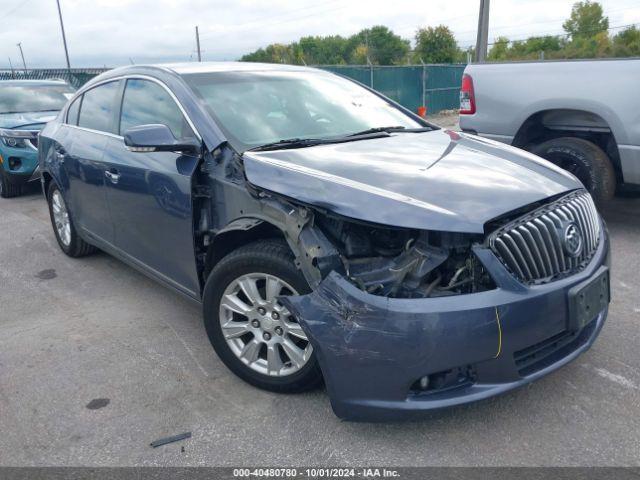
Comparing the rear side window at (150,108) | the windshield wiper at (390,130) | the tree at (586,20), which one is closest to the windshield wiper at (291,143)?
the windshield wiper at (390,130)

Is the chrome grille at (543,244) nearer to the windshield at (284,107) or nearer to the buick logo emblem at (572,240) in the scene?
the buick logo emblem at (572,240)

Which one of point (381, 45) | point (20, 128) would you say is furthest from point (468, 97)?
point (381, 45)

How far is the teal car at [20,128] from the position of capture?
331 inches

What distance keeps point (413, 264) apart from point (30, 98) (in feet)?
29.7

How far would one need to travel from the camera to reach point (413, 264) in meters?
2.48

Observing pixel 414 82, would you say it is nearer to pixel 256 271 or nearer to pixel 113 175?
pixel 113 175

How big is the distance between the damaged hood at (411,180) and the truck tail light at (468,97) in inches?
114

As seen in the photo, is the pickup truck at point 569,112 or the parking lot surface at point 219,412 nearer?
the parking lot surface at point 219,412

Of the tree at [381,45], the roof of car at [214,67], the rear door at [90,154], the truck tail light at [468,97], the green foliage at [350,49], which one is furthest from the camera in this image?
the tree at [381,45]

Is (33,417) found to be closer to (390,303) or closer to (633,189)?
(390,303)

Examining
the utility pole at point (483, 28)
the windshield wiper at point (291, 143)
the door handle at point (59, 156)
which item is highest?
the utility pole at point (483, 28)

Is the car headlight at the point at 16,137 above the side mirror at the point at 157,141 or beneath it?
beneath

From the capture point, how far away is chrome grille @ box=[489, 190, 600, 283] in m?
2.50

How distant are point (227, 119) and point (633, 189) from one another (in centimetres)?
442
